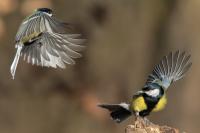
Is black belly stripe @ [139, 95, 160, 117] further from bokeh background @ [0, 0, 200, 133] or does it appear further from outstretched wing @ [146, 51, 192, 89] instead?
bokeh background @ [0, 0, 200, 133]

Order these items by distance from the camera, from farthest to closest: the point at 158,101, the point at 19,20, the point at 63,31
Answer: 1. the point at 19,20
2. the point at 158,101
3. the point at 63,31

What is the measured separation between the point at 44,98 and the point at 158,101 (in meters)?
1.80

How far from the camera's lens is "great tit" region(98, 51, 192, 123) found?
381cm

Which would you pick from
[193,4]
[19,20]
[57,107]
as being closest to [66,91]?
[57,107]

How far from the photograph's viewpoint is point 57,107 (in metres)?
5.58

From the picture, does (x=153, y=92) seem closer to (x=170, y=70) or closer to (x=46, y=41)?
(x=170, y=70)

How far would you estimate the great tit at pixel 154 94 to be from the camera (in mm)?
3807

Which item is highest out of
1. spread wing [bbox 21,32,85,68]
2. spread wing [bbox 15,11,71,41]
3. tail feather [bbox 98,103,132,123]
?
spread wing [bbox 15,11,71,41]

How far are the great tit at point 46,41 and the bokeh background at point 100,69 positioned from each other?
1616 mm

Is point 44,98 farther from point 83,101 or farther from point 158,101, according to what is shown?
point 158,101

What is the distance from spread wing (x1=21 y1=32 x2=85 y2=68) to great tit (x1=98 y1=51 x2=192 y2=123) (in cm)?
34

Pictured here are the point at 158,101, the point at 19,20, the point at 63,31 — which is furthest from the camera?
the point at 19,20

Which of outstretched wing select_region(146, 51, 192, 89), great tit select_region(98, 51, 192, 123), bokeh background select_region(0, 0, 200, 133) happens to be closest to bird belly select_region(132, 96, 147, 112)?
great tit select_region(98, 51, 192, 123)

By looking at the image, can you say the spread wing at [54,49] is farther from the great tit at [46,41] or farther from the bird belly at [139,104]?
the bird belly at [139,104]
